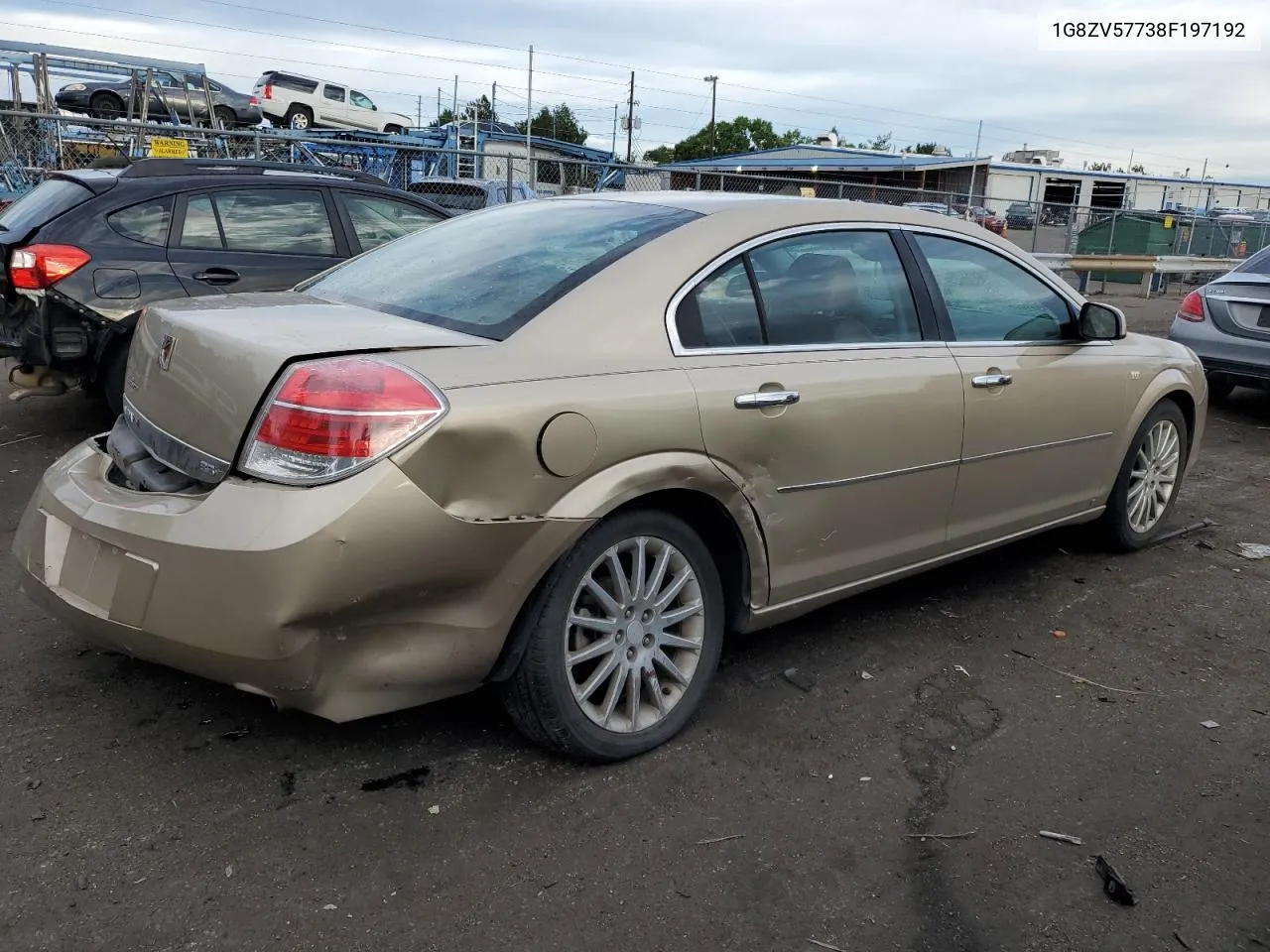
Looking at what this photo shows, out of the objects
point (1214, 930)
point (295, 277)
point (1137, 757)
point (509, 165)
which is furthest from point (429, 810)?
Answer: point (509, 165)

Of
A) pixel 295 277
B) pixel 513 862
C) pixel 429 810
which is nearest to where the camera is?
pixel 513 862

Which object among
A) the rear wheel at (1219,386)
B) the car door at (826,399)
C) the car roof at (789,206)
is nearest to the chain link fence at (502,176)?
the car roof at (789,206)

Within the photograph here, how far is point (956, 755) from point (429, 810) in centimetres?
155

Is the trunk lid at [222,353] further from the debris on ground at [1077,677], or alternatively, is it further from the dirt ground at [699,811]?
the debris on ground at [1077,677]

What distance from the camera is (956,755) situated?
122 inches

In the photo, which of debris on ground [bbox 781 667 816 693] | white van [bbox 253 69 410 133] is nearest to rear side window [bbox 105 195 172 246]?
debris on ground [bbox 781 667 816 693]

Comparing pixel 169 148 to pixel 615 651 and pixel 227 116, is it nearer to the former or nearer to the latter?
pixel 615 651

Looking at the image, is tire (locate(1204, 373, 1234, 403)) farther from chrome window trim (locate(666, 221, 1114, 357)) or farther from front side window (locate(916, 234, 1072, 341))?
front side window (locate(916, 234, 1072, 341))

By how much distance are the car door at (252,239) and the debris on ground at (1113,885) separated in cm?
534

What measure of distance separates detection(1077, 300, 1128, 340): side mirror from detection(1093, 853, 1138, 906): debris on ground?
2.33 m

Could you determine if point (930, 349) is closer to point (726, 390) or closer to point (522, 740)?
point (726, 390)

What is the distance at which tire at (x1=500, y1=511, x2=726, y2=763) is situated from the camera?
2.71m

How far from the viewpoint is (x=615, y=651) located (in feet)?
9.51

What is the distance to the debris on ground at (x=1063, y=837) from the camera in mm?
2689
